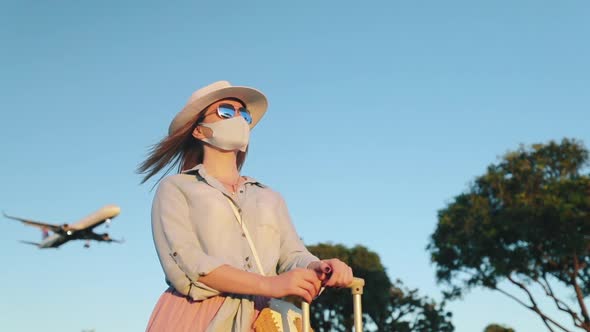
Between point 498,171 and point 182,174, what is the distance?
1033 inches

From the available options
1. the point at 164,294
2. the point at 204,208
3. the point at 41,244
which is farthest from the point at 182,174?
the point at 41,244

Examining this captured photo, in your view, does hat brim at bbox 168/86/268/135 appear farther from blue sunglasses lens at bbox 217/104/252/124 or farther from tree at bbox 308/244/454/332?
tree at bbox 308/244/454/332

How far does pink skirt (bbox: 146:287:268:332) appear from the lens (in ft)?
12.8

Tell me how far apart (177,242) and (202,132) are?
90 centimetres

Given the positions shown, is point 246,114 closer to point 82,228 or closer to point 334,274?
point 334,274

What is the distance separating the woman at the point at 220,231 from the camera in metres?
3.79

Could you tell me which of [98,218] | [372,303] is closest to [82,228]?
[98,218]

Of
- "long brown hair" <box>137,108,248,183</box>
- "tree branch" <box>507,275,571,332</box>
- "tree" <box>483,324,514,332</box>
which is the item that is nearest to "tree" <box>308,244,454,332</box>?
"tree" <box>483,324,514,332</box>

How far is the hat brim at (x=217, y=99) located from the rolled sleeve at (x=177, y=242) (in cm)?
47

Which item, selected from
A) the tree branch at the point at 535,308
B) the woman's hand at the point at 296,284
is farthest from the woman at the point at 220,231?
the tree branch at the point at 535,308

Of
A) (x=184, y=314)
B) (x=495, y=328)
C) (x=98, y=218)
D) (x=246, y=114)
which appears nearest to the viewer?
(x=184, y=314)

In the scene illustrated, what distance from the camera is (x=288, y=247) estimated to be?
177 inches

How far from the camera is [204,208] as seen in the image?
416 centimetres

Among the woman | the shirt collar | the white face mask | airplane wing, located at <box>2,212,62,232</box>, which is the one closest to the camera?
the woman
